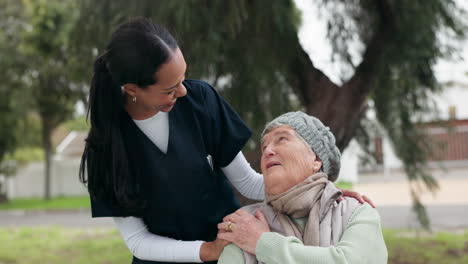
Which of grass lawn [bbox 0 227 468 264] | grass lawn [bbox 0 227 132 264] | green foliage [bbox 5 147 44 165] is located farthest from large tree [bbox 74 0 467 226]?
green foliage [bbox 5 147 44 165]

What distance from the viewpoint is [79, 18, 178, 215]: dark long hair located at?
1509 mm

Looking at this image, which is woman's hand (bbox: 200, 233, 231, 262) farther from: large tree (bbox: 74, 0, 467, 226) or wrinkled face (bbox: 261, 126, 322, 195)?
large tree (bbox: 74, 0, 467, 226)

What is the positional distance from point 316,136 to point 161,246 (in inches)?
21.4

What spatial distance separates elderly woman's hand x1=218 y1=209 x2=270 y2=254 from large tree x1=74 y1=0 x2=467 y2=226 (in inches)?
69.6

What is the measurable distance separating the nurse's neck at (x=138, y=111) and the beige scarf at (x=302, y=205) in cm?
44

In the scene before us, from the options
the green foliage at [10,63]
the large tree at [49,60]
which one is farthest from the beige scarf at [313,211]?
the green foliage at [10,63]

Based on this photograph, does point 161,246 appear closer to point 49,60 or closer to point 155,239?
point 155,239

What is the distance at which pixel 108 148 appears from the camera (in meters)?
1.67

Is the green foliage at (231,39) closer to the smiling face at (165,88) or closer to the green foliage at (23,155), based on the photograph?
the smiling face at (165,88)

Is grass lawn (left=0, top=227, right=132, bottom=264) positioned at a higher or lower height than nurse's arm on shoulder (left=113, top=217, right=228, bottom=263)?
lower

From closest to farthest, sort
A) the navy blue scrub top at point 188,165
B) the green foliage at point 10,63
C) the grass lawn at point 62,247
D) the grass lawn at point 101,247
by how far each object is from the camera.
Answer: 1. the navy blue scrub top at point 188,165
2. the grass lawn at point 101,247
3. the grass lawn at point 62,247
4. the green foliage at point 10,63

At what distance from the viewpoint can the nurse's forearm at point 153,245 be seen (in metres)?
1.65

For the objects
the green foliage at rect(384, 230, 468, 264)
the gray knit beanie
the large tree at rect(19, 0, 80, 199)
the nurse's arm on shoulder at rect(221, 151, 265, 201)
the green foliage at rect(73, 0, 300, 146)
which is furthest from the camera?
the large tree at rect(19, 0, 80, 199)

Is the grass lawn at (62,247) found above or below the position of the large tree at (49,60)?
below
